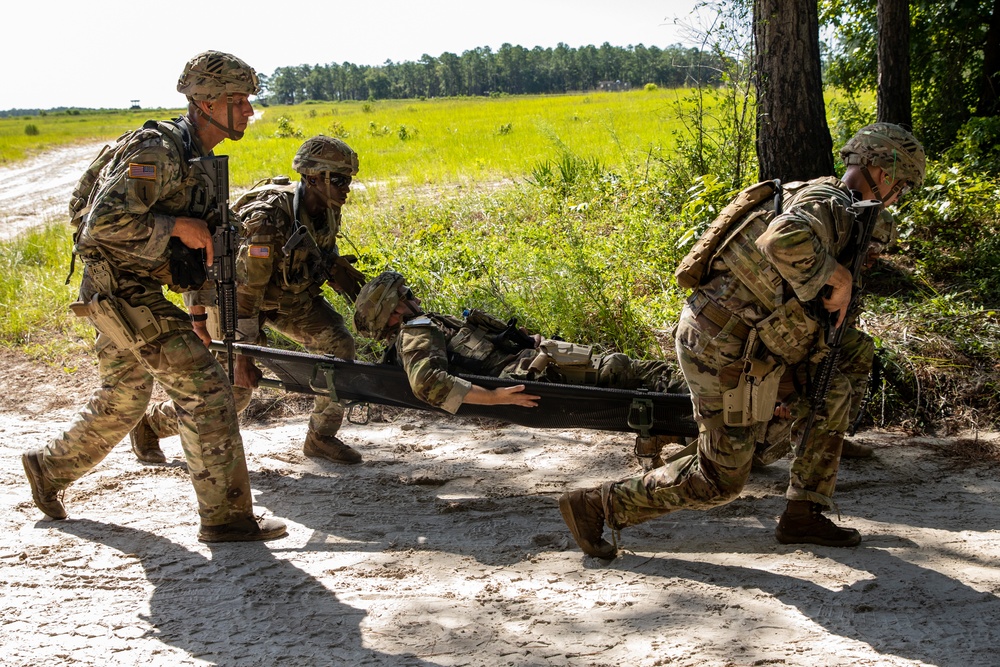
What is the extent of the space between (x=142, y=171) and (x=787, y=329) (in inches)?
103

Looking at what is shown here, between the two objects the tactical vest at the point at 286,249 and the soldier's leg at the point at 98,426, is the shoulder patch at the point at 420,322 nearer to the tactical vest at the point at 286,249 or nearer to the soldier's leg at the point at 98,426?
the tactical vest at the point at 286,249

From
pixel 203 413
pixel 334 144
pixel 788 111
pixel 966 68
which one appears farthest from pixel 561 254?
pixel 966 68

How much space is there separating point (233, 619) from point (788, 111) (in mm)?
4476

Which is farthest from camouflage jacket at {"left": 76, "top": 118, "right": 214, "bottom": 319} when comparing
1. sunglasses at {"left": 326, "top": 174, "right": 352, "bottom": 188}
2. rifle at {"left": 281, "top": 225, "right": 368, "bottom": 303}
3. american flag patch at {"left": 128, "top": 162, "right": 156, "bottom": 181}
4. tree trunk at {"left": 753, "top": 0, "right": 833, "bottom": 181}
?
tree trunk at {"left": 753, "top": 0, "right": 833, "bottom": 181}

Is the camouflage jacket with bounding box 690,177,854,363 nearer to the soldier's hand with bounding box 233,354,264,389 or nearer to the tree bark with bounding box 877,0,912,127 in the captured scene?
the soldier's hand with bounding box 233,354,264,389

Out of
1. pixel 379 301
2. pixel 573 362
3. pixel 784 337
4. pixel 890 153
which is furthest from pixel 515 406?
pixel 890 153

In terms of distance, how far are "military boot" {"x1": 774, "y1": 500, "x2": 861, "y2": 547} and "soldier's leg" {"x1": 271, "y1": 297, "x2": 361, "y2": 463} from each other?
236 cm

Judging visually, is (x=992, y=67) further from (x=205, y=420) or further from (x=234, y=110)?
(x=205, y=420)

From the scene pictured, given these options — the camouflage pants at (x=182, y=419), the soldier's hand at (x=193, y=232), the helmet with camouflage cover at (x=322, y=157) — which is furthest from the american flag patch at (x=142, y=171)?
the helmet with camouflage cover at (x=322, y=157)

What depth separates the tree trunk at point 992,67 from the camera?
8180 millimetres

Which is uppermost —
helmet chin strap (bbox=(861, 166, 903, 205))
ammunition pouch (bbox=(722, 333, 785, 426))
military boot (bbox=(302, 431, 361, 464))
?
helmet chin strap (bbox=(861, 166, 903, 205))

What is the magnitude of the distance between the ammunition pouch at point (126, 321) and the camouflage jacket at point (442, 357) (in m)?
1.11

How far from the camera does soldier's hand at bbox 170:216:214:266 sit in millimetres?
3598

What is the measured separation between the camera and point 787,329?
3.11 meters
